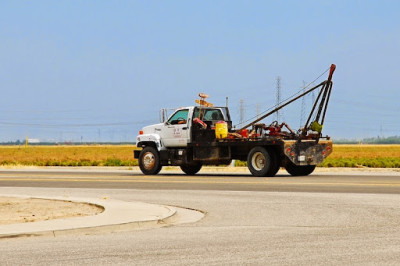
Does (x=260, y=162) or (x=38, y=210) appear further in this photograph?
(x=260, y=162)

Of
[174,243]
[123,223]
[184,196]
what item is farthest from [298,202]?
[174,243]

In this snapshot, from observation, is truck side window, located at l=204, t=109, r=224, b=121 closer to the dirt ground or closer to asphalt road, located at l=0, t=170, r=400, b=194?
asphalt road, located at l=0, t=170, r=400, b=194

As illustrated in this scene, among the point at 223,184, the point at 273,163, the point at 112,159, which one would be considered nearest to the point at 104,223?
the point at 223,184

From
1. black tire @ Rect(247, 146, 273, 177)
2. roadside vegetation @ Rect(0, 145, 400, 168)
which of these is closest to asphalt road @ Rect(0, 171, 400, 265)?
black tire @ Rect(247, 146, 273, 177)

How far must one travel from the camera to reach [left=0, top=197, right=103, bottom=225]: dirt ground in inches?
580

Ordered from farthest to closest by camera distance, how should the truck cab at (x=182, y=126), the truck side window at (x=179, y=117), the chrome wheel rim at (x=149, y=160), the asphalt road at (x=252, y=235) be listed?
the chrome wheel rim at (x=149, y=160) → the truck side window at (x=179, y=117) → the truck cab at (x=182, y=126) → the asphalt road at (x=252, y=235)

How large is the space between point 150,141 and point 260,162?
503 cm

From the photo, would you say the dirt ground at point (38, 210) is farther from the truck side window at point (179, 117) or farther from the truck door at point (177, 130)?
the truck side window at point (179, 117)

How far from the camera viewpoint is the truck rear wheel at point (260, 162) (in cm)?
2836

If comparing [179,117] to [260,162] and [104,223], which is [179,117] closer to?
[260,162]

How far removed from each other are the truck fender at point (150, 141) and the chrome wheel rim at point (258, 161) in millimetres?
4225

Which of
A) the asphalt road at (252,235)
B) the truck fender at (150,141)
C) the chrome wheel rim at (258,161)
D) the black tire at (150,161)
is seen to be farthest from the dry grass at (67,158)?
the asphalt road at (252,235)

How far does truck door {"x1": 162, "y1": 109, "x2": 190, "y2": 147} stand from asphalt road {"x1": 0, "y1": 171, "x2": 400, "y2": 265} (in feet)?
27.6

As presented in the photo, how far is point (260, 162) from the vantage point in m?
29.0
